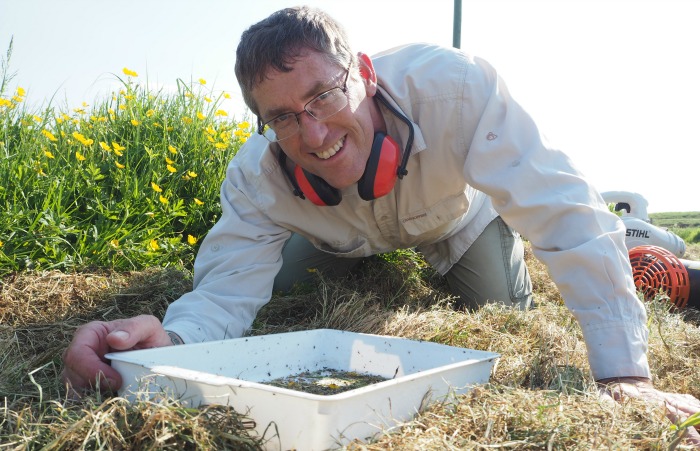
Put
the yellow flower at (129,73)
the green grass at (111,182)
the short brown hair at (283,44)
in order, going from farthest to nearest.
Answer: the yellow flower at (129,73) < the green grass at (111,182) < the short brown hair at (283,44)

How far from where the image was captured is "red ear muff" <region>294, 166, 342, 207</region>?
216 cm

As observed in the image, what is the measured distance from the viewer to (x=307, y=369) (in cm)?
191

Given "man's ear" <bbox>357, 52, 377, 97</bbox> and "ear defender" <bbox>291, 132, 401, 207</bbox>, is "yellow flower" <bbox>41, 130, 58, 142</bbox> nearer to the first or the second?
"ear defender" <bbox>291, 132, 401, 207</bbox>

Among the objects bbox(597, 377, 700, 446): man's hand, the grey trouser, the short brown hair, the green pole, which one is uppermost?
the green pole

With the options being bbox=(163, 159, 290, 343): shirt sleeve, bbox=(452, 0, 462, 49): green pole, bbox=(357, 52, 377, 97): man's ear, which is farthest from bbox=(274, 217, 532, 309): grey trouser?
bbox=(452, 0, 462, 49): green pole

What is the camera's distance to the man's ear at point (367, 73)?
2.10 metres

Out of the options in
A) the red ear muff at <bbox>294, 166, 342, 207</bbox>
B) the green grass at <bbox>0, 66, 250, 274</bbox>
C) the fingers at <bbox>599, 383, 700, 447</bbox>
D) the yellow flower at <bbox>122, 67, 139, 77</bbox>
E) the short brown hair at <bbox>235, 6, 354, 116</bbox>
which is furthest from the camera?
the yellow flower at <bbox>122, 67, 139, 77</bbox>

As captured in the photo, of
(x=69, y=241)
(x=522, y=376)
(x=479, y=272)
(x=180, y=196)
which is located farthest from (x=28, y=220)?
(x=522, y=376)

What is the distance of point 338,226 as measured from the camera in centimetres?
251

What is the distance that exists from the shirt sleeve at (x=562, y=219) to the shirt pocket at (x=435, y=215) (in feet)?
1.28

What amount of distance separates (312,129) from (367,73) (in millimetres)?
292

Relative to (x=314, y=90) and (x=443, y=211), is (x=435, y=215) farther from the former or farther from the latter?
(x=314, y=90)

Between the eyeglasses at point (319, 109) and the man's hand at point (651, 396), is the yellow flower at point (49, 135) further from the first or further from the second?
the man's hand at point (651, 396)

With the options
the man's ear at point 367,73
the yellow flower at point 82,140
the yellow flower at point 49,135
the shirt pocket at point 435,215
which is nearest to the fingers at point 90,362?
the man's ear at point 367,73
